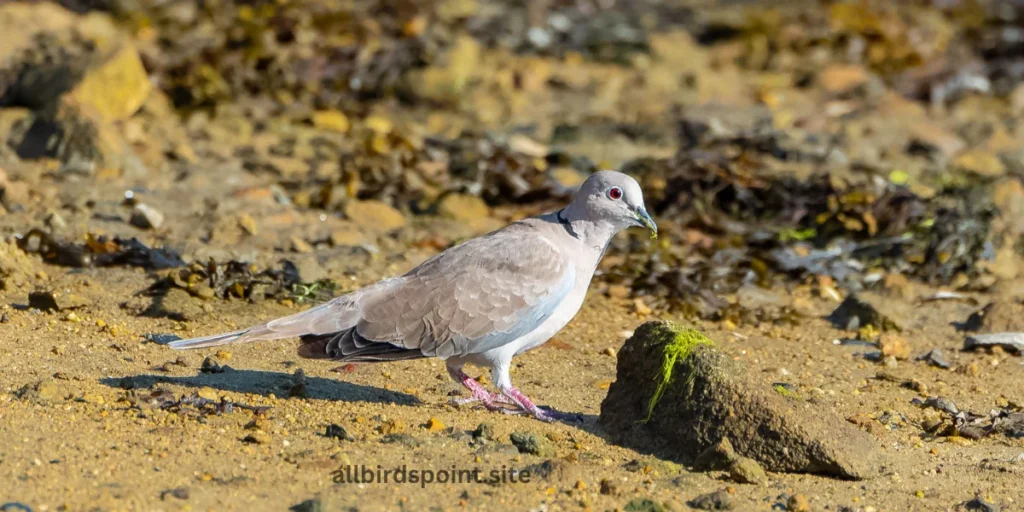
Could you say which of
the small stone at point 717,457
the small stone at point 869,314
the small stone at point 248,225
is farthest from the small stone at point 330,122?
the small stone at point 717,457

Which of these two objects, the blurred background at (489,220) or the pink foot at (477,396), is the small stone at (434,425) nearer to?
the blurred background at (489,220)

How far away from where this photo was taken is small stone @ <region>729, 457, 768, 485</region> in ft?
17.2

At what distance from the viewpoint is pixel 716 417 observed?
545cm

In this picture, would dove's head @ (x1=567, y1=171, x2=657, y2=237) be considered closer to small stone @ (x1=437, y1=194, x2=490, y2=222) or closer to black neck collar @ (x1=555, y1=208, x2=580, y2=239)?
black neck collar @ (x1=555, y1=208, x2=580, y2=239)

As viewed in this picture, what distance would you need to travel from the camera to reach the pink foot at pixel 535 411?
599 cm

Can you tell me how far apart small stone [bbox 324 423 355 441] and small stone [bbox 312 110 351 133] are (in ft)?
20.9

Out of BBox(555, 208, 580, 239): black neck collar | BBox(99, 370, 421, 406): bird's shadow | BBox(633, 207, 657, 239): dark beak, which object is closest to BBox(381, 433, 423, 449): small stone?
BBox(99, 370, 421, 406): bird's shadow

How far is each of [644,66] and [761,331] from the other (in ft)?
21.9

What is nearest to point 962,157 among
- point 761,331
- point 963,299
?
point 963,299

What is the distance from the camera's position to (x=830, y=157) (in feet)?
36.8

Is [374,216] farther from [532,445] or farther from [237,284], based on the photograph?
[532,445]

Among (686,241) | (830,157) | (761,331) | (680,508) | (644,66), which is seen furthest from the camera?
(644,66)

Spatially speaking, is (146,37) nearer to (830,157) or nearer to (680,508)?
(830,157)

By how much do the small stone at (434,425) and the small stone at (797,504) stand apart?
1568mm
